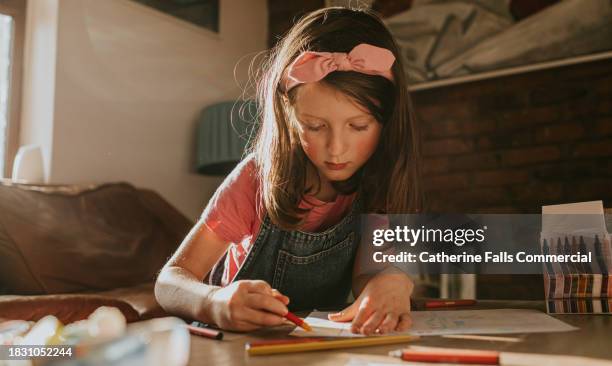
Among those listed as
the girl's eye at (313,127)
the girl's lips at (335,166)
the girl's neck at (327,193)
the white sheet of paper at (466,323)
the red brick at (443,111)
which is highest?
the red brick at (443,111)

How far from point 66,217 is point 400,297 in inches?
44.7

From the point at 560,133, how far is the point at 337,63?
1513 millimetres

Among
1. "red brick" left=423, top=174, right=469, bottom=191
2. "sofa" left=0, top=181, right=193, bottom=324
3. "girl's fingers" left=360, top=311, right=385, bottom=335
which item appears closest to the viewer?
"girl's fingers" left=360, top=311, right=385, bottom=335

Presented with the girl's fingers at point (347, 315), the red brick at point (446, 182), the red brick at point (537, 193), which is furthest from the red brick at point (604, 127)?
the girl's fingers at point (347, 315)

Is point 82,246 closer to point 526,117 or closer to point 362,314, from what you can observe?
point 362,314

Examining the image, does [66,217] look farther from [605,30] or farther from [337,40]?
[605,30]

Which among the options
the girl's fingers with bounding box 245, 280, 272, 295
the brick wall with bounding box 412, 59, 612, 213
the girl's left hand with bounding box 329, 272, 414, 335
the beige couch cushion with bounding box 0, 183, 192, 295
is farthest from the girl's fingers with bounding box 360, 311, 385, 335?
the brick wall with bounding box 412, 59, 612, 213

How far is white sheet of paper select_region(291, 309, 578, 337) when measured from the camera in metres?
0.53

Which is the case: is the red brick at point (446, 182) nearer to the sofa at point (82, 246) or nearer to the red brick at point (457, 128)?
the red brick at point (457, 128)

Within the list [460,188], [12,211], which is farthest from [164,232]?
[460,188]

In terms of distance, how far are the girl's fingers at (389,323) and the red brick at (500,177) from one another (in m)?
1.61

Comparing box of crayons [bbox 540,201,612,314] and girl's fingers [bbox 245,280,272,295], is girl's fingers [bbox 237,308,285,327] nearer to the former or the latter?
girl's fingers [bbox 245,280,272,295]

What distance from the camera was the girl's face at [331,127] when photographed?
72 centimetres

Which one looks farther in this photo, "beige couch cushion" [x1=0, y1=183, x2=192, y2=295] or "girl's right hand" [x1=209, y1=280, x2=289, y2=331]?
"beige couch cushion" [x1=0, y1=183, x2=192, y2=295]
